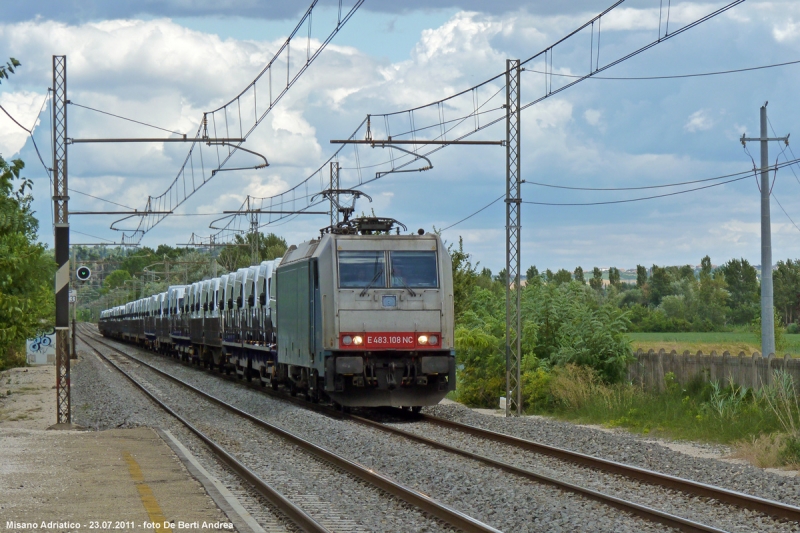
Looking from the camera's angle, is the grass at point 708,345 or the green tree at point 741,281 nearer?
the grass at point 708,345

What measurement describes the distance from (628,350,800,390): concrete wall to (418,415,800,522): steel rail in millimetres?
5327

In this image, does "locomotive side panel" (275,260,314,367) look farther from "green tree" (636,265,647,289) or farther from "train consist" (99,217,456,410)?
"green tree" (636,265,647,289)

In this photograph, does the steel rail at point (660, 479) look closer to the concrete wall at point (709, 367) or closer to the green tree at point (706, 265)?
the concrete wall at point (709, 367)

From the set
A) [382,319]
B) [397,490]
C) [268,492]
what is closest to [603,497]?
[397,490]

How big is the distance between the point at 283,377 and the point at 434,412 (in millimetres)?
5505

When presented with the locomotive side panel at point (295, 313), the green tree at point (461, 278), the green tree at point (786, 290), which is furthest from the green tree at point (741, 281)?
the locomotive side panel at point (295, 313)

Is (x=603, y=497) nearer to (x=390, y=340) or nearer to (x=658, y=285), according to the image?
(x=390, y=340)

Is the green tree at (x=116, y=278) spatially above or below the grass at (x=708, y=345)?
above

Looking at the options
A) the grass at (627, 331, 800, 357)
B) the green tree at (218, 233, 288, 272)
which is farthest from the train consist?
the green tree at (218, 233, 288, 272)

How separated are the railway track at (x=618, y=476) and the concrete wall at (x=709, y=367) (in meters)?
5.44

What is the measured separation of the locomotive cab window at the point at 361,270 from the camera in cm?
1975

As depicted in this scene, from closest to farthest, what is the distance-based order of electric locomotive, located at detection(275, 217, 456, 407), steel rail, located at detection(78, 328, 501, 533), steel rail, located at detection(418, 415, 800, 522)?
steel rail, located at detection(78, 328, 501, 533), steel rail, located at detection(418, 415, 800, 522), electric locomotive, located at detection(275, 217, 456, 407)

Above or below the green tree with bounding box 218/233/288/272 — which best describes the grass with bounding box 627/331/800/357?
below

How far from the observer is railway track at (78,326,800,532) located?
9.73 meters
